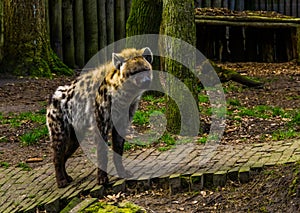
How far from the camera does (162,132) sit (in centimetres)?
882

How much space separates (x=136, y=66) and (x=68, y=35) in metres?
8.59

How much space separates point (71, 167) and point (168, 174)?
1.23 m

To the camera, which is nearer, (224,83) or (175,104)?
(175,104)

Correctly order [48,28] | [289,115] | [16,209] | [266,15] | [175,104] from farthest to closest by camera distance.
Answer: [266,15], [48,28], [289,115], [175,104], [16,209]

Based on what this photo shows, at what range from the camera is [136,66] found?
22.1 ft

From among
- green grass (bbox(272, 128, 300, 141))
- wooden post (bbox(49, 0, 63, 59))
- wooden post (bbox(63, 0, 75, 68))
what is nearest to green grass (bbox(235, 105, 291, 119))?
green grass (bbox(272, 128, 300, 141))

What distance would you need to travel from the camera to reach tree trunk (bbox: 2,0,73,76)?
1321 centimetres

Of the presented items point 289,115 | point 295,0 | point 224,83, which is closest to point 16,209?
point 289,115

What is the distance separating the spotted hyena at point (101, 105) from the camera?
6812 millimetres

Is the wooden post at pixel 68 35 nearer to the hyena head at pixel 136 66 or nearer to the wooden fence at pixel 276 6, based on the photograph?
the wooden fence at pixel 276 6

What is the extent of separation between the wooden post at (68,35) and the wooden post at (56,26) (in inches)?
7.3

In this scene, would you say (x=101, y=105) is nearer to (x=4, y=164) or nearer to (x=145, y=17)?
(x=4, y=164)

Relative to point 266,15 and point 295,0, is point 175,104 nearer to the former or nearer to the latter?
point 266,15

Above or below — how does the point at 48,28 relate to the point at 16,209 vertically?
above
